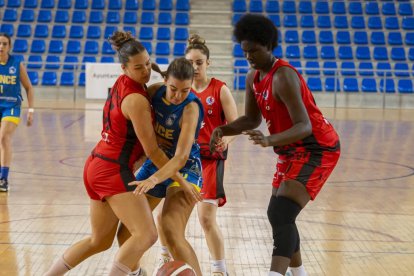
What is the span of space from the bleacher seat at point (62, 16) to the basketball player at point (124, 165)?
67.7ft

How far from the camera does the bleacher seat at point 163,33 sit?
23.5m

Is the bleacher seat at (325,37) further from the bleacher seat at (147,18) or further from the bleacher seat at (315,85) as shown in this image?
the bleacher seat at (147,18)

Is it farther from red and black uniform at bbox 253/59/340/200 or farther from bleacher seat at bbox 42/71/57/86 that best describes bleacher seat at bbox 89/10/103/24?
red and black uniform at bbox 253/59/340/200

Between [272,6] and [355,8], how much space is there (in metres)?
2.79

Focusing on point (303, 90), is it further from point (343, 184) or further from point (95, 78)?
point (95, 78)

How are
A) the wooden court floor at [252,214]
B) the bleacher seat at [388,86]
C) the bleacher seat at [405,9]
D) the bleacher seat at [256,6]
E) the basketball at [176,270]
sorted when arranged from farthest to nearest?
the bleacher seat at [405,9], the bleacher seat at [256,6], the bleacher seat at [388,86], the wooden court floor at [252,214], the basketball at [176,270]

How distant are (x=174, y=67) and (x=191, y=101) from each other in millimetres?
259

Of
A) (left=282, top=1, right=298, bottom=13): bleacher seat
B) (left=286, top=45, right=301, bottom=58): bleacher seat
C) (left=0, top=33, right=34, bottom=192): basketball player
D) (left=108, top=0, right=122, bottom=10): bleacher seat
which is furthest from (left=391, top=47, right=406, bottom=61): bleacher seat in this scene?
(left=0, top=33, right=34, bottom=192): basketball player

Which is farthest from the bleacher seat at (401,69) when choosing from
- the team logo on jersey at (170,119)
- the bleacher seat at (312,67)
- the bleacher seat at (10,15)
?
the team logo on jersey at (170,119)

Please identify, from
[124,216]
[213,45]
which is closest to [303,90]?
[124,216]

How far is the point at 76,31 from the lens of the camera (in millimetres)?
23828

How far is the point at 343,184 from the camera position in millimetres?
8977

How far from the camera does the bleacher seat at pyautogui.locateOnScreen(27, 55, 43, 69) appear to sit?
22391 mm

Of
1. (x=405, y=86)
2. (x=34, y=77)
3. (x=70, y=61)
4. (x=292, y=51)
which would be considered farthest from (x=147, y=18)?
(x=405, y=86)
